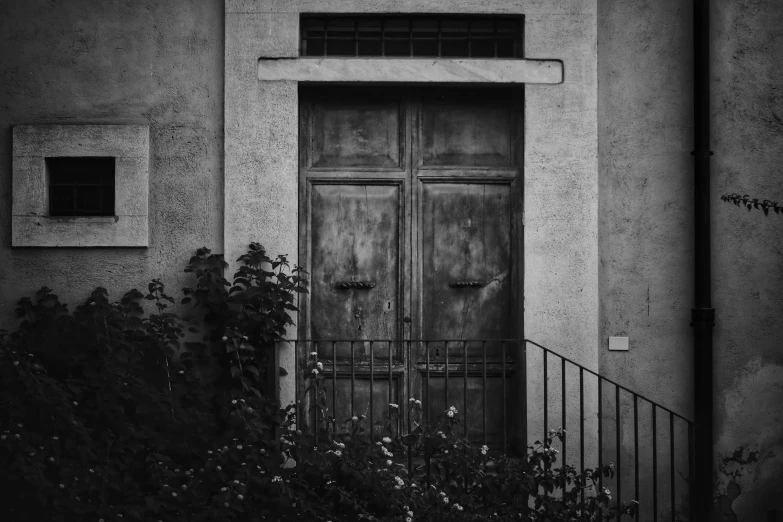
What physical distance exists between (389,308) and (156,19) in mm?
2664

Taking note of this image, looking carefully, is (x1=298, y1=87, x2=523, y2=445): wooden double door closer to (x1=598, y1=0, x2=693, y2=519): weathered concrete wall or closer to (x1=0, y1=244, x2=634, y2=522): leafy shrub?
(x1=0, y1=244, x2=634, y2=522): leafy shrub

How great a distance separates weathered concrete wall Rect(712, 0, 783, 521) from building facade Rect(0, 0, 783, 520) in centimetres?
1

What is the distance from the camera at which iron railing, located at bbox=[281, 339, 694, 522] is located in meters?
6.11

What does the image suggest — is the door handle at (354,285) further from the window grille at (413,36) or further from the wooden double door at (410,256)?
the window grille at (413,36)

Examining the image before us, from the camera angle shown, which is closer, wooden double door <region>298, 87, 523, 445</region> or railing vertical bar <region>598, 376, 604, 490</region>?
railing vertical bar <region>598, 376, 604, 490</region>

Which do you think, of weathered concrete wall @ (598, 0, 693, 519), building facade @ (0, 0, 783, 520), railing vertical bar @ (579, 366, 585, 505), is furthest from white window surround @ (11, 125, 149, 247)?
weathered concrete wall @ (598, 0, 693, 519)

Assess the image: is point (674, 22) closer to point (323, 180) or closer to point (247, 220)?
point (323, 180)

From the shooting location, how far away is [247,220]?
632cm

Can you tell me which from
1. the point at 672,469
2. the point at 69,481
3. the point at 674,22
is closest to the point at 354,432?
the point at 69,481

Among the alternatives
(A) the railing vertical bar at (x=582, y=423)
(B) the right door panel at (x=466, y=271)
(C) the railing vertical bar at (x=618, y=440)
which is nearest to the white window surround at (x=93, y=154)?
(B) the right door panel at (x=466, y=271)

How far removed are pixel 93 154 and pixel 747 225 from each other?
4659 millimetres

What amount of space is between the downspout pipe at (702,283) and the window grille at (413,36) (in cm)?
128

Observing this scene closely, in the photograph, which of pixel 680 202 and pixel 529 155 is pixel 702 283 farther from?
pixel 529 155

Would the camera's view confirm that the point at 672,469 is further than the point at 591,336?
No
